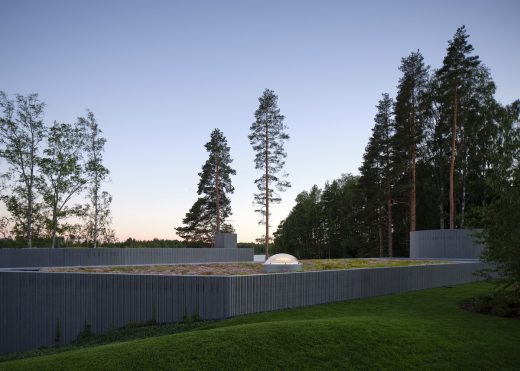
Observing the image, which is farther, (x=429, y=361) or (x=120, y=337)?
(x=120, y=337)

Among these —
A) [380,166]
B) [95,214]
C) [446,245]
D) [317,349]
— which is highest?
[380,166]

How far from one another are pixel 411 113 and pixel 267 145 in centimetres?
1077

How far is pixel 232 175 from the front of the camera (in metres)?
47.3

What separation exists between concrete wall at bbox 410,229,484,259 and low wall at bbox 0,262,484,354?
38.8ft

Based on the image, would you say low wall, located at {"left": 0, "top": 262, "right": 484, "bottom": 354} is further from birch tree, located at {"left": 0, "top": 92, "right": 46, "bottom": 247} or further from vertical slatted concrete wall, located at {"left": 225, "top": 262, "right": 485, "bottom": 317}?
birch tree, located at {"left": 0, "top": 92, "right": 46, "bottom": 247}

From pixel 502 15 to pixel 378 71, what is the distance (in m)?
6.01

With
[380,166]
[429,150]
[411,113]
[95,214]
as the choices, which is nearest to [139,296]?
[95,214]

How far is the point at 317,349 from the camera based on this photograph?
22.4 feet

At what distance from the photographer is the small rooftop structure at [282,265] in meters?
15.9

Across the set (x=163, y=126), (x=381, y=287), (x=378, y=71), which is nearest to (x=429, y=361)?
(x=381, y=287)

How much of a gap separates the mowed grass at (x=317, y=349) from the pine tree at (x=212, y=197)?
115 ft

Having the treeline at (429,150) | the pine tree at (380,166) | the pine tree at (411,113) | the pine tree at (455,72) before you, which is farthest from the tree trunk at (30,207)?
the pine tree at (380,166)

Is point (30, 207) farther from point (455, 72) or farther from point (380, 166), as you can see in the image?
point (380, 166)

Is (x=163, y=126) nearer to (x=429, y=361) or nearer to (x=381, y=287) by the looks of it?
(x=381, y=287)
